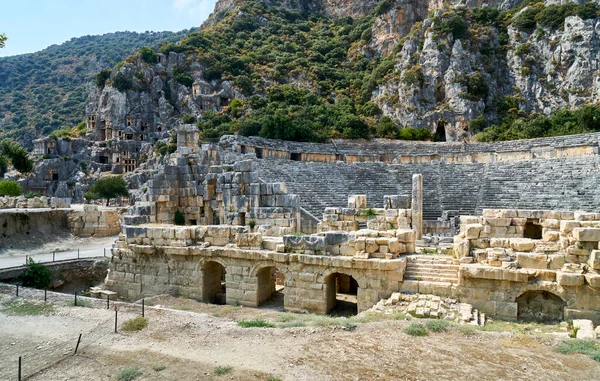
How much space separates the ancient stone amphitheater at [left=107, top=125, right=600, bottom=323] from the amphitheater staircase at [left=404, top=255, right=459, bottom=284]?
1.3 inches

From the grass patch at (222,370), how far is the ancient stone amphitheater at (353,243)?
14.2 feet

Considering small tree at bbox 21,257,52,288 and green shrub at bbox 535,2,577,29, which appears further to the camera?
green shrub at bbox 535,2,577,29

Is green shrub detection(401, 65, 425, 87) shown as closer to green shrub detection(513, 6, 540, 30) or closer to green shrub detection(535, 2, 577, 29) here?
green shrub detection(513, 6, 540, 30)

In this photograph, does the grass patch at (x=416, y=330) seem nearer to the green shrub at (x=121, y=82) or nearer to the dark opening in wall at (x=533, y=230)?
the dark opening in wall at (x=533, y=230)

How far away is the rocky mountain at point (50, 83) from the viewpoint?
269 ft

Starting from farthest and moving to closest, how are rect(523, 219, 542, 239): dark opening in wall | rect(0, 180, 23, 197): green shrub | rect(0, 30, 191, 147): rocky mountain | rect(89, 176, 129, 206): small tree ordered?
1. rect(0, 30, 191, 147): rocky mountain
2. rect(89, 176, 129, 206): small tree
3. rect(0, 180, 23, 197): green shrub
4. rect(523, 219, 542, 239): dark opening in wall

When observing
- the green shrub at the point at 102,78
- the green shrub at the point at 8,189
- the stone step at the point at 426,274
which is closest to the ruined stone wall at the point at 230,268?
the stone step at the point at 426,274

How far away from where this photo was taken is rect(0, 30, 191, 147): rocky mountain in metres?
81.9

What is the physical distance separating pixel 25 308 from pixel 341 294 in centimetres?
842

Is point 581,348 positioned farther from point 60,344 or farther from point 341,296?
point 60,344

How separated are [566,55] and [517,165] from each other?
91.6 ft

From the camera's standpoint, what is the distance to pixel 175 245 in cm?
1152

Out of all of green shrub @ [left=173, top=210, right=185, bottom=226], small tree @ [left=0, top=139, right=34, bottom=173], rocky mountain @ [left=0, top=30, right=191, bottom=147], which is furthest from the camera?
rocky mountain @ [left=0, top=30, right=191, bottom=147]

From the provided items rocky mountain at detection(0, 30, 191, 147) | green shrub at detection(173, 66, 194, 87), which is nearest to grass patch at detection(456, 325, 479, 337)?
green shrub at detection(173, 66, 194, 87)
